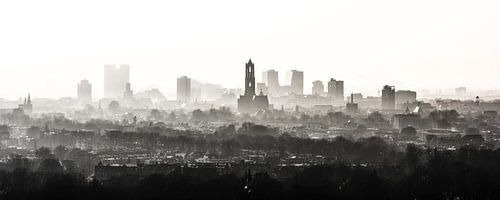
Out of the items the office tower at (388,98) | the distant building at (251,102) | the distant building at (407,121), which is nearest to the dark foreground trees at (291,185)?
the distant building at (407,121)

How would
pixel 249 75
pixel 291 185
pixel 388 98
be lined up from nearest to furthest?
pixel 291 185 → pixel 249 75 → pixel 388 98

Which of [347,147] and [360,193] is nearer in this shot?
[360,193]

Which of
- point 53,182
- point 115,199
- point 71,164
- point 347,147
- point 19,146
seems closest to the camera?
point 115,199

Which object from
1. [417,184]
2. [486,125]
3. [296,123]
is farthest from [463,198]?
[296,123]

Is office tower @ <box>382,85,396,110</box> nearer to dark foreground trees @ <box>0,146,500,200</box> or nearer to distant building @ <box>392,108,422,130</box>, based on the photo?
distant building @ <box>392,108,422,130</box>

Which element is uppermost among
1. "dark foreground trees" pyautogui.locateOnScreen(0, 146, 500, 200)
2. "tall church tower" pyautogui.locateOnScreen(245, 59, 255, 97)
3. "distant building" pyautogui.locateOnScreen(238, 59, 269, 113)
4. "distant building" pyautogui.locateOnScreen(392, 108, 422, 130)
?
"tall church tower" pyautogui.locateOnScreen(245, 59, 255, 97)

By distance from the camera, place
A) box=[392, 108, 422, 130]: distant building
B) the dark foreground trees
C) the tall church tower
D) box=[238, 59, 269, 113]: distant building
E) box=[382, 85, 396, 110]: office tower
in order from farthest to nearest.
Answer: box=[382, 85, 396, 110]: office tower → box=[238, 59, 269, 113]: distant building → the tall church tower → box=[392, 108, 422, 130]: distant building → the dark foreground trees

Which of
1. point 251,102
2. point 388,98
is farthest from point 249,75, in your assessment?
point 388,98

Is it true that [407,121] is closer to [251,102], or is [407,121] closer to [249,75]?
[249,75]

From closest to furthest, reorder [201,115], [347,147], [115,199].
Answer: [115,199]
[347,147]
[201,115]

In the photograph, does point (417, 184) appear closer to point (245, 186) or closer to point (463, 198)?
point (463, 198)

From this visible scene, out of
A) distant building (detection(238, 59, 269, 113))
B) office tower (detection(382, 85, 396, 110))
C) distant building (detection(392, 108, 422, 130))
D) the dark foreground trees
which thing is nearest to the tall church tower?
distant building (detection(238, 59, 269, 113))
